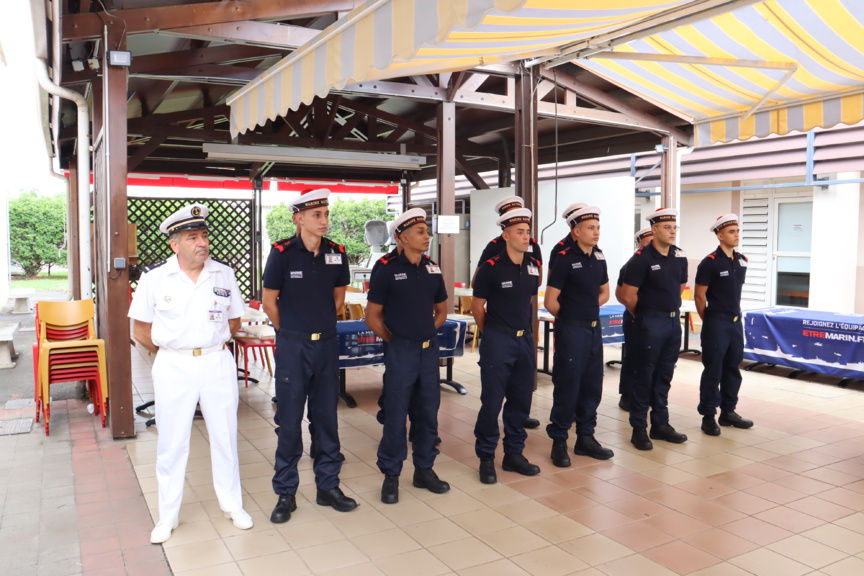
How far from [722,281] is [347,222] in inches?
751

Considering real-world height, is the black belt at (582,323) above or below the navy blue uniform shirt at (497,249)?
below

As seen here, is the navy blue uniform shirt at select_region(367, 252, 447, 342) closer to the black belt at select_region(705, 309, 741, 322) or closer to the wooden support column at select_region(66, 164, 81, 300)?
the black belt at select_region(705, 309, 741, 322)

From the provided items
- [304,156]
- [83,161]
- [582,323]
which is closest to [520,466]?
[582,323]

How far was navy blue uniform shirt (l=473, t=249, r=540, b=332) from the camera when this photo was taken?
4.31 m

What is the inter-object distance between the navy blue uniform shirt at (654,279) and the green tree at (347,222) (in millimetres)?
18283

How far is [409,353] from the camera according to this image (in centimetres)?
402

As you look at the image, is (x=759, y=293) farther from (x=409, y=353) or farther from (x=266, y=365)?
(x=409, y=353)

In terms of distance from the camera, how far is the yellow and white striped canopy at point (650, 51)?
3.32 metres

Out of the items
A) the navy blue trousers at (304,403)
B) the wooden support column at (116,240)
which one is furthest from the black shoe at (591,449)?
the wooden support column at (116,240)

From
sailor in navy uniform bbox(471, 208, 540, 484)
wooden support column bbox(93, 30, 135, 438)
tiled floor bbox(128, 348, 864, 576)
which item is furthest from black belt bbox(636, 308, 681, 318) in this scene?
wooden support column bbox(93, 30, 135, 438)

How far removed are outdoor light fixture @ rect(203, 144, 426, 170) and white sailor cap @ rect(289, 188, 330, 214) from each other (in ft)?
19.0

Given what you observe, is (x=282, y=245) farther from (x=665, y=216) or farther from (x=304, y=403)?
(x=665, y=216)

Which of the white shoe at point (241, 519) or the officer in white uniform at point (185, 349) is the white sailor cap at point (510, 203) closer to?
the officer in white uniform at point (185, 349)

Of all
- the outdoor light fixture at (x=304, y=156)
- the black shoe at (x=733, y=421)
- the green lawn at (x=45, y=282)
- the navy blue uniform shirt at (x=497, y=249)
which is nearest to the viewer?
the navy blue uniform shirt at (x=497, y=249)
